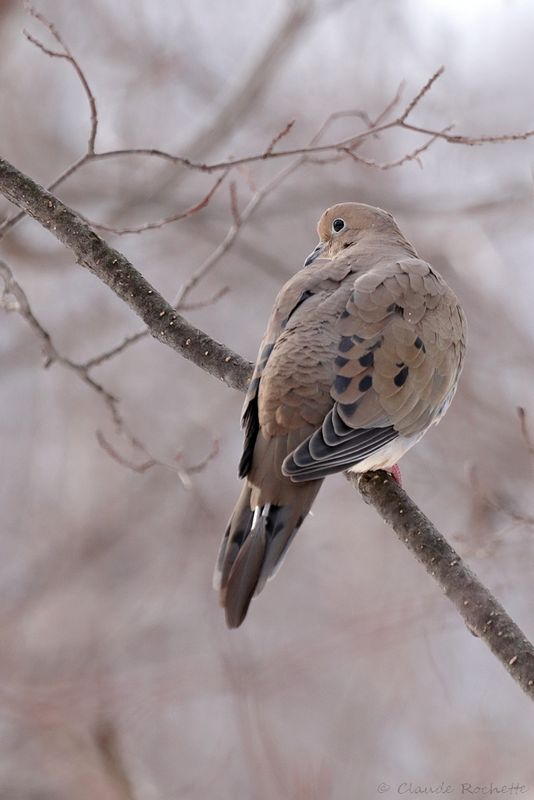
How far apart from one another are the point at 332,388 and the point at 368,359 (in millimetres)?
216

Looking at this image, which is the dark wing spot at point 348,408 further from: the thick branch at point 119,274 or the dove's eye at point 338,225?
the dove's eye at point 338,225

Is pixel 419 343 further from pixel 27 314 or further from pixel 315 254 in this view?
pixel 27 314

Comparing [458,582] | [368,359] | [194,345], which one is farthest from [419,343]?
[458,582]

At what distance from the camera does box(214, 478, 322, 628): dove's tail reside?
9.55 feet

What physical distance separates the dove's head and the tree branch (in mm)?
1242

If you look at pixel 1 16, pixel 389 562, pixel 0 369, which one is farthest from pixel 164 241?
pixel 389 562

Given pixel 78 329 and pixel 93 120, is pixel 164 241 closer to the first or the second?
pixel 78 329

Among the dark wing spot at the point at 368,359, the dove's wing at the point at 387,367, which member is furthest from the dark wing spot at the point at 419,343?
the dark wing spot at the point at 368,359

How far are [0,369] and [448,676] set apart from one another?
3.92 metres

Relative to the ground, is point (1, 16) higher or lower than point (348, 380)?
higher

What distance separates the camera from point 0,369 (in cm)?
745

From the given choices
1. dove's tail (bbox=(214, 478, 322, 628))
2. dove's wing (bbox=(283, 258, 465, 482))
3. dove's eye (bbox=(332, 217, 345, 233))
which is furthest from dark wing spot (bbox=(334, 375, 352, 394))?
dove's eye (bbox=(332, 217, 345, 233))

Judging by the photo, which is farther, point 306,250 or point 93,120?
point 306,250

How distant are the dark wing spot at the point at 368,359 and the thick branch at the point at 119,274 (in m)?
0.40
